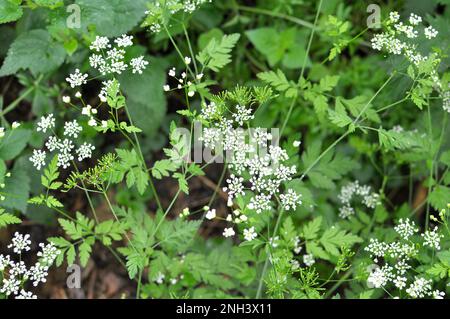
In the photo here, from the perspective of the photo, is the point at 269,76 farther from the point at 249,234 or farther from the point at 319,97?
the point at 249,234

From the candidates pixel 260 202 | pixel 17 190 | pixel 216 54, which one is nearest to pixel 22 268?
pixel 17 190

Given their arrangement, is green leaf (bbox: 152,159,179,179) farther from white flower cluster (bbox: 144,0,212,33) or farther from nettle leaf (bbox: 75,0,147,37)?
nettle leaf (bbox: 75,0,147,37)

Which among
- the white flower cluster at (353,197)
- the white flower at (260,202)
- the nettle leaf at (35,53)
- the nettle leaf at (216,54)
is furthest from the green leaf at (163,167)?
the white flower cluster at (353,197)

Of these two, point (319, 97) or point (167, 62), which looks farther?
point (167, 62)

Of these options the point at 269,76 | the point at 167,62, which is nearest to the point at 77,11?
the point at 167,62

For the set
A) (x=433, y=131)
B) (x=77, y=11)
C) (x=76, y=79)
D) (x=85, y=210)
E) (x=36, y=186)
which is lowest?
(x=85, y=210)

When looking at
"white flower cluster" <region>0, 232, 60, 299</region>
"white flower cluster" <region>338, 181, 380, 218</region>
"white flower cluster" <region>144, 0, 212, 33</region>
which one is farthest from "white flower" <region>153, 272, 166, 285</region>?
"white flower cluster" <region>144, 0, 212, 33</region>

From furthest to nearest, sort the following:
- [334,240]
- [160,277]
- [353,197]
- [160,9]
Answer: [353,197] < [160,277] < [334,240] < [160,9]

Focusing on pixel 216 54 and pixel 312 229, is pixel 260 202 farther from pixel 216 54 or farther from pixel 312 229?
pixel 216 54
